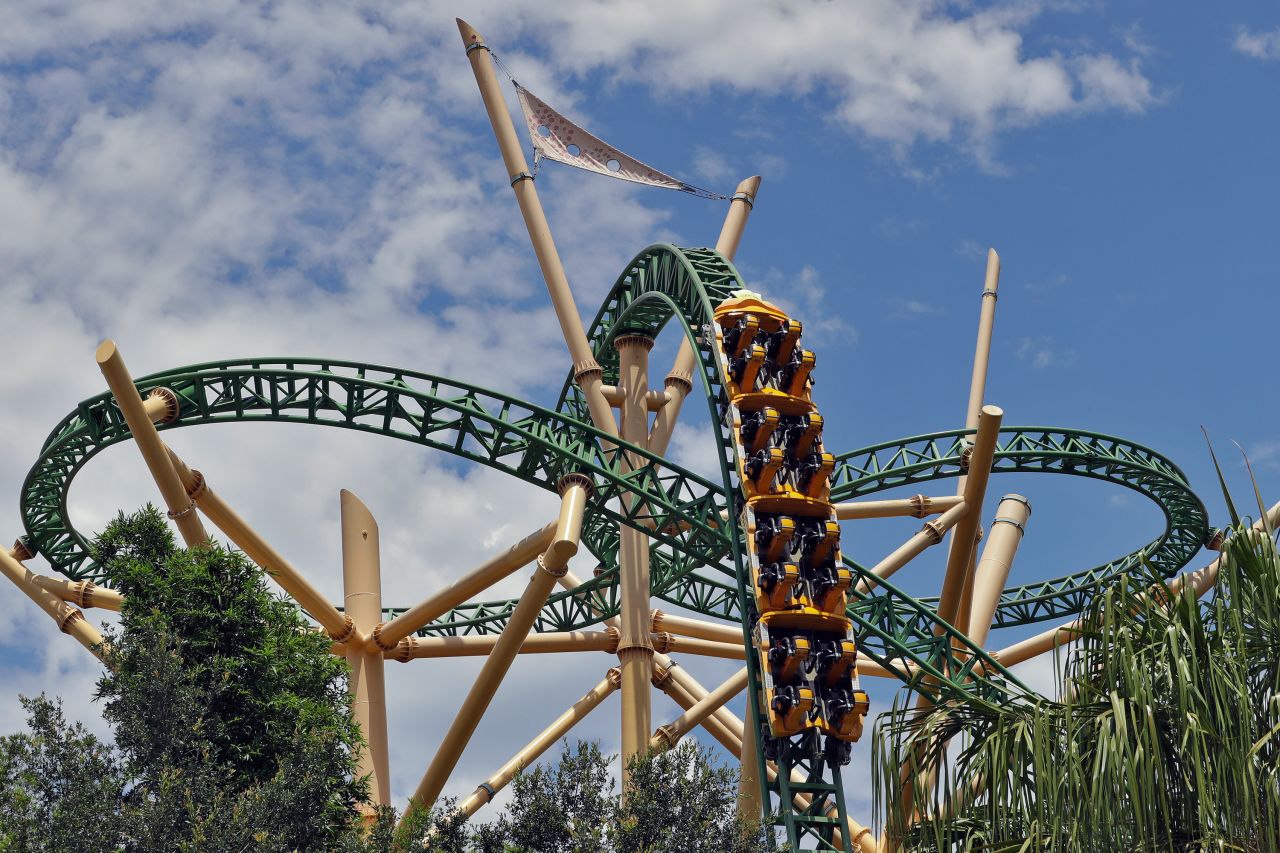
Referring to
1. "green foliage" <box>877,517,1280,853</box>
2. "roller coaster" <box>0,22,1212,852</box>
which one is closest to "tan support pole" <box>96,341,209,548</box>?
"roller coaster" <box>0,22,1212,852</box>

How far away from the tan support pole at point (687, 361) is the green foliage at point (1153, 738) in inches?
392

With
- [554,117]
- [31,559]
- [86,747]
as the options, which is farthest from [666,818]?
[554,117]

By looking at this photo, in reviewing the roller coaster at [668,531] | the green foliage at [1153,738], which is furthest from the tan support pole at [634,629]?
the green foliage at [1153,738]

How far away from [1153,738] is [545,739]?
11.6m

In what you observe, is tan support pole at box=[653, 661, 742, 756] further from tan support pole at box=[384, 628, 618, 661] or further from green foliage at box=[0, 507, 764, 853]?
green foliage at box=[0, 507, 764, 853]

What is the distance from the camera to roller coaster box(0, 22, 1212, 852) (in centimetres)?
1401

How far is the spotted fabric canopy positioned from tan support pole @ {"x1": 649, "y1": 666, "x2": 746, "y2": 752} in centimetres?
635

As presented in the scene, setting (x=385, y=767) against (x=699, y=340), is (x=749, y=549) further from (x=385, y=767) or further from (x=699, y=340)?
(x=385, y=767)

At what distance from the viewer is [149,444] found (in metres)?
14.5

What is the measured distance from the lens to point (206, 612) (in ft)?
38.4

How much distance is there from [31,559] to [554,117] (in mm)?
8055

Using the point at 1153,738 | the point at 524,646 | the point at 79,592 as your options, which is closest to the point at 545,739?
the point at 524,646

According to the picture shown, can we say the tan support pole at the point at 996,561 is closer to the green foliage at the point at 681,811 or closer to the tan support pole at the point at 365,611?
the tan support pole at the point at 365,611

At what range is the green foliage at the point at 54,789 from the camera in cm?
996
